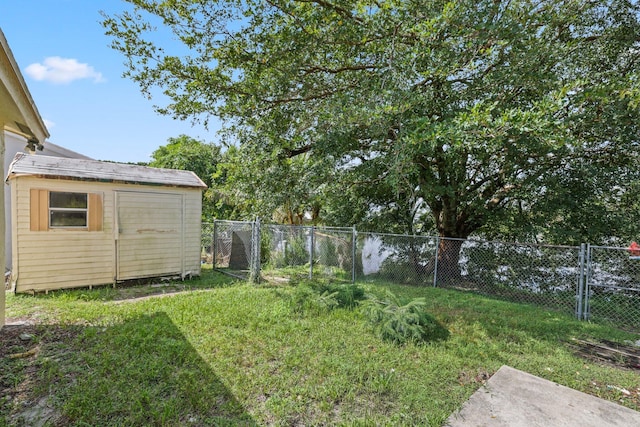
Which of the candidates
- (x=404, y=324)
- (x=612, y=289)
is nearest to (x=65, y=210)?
(x=404, y=324)

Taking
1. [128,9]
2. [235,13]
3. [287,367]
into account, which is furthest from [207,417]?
[128,9]

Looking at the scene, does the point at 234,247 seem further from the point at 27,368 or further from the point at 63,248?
the point at 27,368

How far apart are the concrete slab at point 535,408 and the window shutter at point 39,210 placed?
6945 mm

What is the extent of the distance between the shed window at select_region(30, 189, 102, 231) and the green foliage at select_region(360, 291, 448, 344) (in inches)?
221

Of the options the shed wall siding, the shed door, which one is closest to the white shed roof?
the shed wall siding

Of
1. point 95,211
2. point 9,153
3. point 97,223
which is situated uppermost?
point 9,153

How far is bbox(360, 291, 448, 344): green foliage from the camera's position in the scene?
11.8 feet

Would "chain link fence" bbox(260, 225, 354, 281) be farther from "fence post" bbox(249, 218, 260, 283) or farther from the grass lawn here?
the grass lawn

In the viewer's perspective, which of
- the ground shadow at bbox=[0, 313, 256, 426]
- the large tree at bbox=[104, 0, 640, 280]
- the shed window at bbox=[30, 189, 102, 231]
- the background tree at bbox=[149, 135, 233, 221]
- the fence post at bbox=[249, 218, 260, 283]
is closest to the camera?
the ground shadow at bbox=[0, 313, 256, 426]

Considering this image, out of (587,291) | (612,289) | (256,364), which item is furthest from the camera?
(612,289)

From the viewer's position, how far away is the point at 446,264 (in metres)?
7.62

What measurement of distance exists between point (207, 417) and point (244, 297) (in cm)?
326

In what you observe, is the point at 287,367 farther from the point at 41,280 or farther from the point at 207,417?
the point at 41,280

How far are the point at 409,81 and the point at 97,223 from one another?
649 cm
